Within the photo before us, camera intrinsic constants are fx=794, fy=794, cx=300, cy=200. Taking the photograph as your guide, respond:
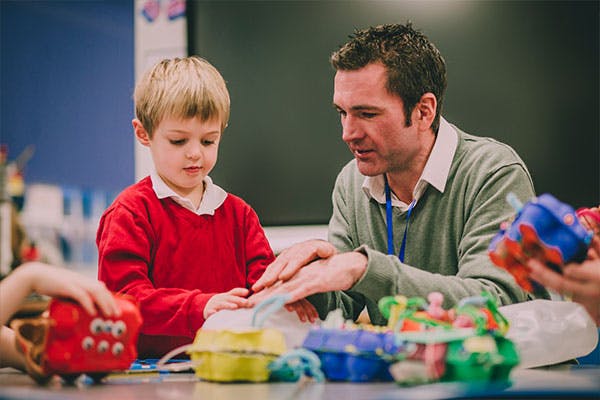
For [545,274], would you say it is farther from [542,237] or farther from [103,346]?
[103,346]

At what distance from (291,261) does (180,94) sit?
430 mm

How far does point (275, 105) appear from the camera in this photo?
2.86 metres

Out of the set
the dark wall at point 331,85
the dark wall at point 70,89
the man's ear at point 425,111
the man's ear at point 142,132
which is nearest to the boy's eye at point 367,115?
the man's ear at point 425,111

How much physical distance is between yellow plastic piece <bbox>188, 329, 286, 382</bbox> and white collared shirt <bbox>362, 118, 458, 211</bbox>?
0.80 m

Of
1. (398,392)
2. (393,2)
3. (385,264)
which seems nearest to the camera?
(398,392)

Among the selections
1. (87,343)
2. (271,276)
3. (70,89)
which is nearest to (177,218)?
(271,276)

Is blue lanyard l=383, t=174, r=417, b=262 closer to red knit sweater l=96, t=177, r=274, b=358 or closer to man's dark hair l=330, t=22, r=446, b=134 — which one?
man's dark hair l=330, t=22, r=446, b=134

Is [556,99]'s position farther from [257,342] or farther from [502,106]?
[257,342]

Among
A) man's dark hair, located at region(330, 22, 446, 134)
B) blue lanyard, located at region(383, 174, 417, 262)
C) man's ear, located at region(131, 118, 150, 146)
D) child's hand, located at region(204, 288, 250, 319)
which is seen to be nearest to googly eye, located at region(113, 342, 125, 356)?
child's hand, located at region(204, 288, 250, 319)

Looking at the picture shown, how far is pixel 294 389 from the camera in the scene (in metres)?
0.91

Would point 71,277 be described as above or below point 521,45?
below

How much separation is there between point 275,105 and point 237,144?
0.20 m

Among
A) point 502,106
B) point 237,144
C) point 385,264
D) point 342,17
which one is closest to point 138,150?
point 237,144

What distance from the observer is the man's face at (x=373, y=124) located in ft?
5.93
